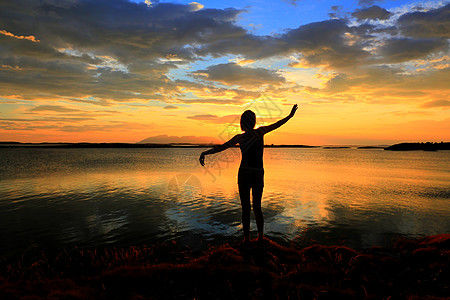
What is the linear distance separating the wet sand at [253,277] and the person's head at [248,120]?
3.56m

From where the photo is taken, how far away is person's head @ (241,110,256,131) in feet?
22.1

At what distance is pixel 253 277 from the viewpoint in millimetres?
5414

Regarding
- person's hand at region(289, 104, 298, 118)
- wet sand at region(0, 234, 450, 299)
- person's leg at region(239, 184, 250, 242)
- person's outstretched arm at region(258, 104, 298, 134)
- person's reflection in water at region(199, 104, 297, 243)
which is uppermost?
person's hand at region(289, 104, 298, 118)

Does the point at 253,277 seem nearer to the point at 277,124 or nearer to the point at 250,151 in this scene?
the point at 250,151

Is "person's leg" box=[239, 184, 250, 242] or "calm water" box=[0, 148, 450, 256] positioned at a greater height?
"person's leg" box=[239, 184, 250, 242]

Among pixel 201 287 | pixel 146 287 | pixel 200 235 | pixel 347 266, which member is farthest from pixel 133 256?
pixel 347 266

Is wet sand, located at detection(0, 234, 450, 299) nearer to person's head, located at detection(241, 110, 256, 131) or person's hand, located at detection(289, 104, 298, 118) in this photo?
person's head, located at detection(241, 110, 256, 131)

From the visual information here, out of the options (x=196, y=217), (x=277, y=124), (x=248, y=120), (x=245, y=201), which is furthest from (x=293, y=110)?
(x=196, y=217)

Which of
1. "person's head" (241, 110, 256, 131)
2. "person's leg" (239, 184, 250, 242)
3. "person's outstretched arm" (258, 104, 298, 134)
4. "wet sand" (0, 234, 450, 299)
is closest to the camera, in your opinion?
"wet sand" (0, 234, 450, 299)

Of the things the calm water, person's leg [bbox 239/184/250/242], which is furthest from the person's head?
the calm water

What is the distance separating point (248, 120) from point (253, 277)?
3.87 meters

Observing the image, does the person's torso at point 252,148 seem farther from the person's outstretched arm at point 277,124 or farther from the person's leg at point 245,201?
the person's leg at point 245,201

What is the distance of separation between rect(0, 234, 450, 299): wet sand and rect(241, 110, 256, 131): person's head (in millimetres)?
3558

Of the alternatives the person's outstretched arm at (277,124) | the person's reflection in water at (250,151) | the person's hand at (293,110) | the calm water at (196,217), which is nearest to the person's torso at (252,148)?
the person's reflection in water at (250,151)
